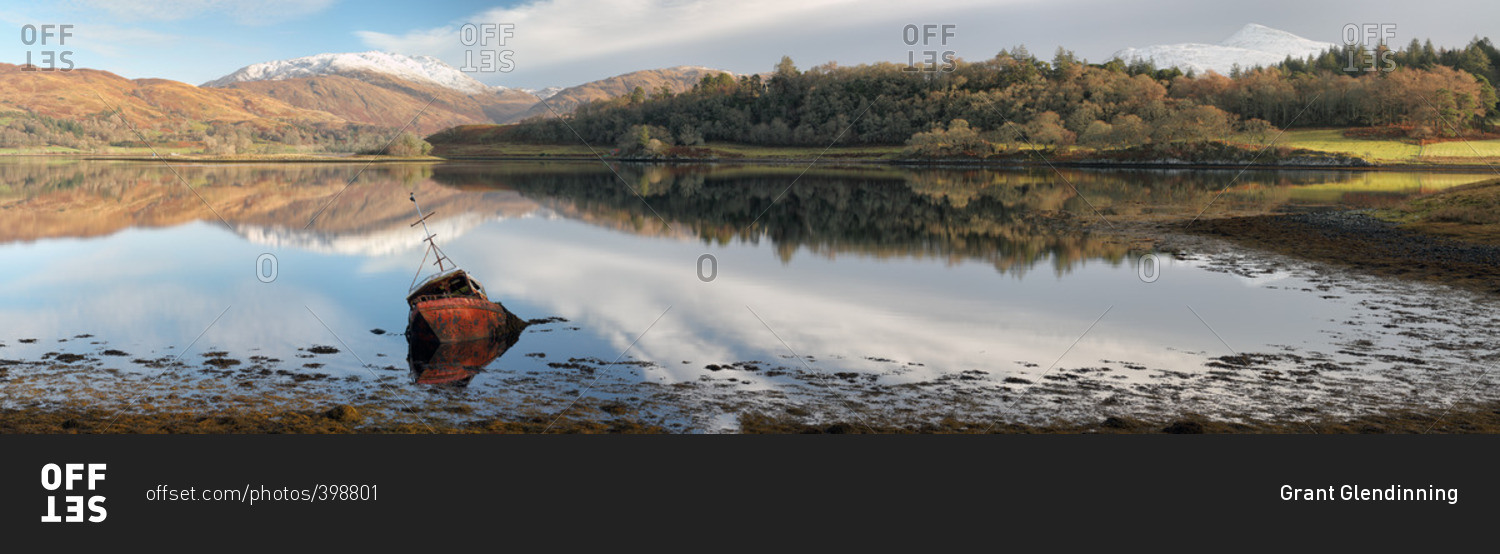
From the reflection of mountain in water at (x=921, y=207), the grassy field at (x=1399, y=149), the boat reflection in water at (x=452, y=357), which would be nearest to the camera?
the boat reflection in water at (x=452, y=357)

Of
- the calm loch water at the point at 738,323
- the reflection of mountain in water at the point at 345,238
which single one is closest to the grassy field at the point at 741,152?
the reflection of mountain in water at the point at 345,238

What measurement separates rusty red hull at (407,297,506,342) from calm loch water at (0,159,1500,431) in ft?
2.63

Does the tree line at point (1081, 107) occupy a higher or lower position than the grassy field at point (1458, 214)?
higher

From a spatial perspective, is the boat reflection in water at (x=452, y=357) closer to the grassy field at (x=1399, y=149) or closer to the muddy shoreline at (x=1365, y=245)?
the muddy shoreline at (x=1365, y=245)

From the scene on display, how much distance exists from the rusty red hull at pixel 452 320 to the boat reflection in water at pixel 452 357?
5.0 inches

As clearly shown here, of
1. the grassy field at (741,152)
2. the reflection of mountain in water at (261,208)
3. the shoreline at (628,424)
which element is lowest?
the shoreline at (628,424)

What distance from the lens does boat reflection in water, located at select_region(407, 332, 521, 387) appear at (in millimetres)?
15641

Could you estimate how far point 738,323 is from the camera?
20.5m

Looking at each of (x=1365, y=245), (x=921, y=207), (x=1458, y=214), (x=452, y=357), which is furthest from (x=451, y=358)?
(x=921, y=207)

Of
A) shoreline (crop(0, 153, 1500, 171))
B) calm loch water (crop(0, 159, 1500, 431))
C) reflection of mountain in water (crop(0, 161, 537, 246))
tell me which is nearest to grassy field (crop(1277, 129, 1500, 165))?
shoreline (crop(0, 153, 1500, 171))

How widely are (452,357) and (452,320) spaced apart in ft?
3.74

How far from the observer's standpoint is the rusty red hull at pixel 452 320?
17.9 meters

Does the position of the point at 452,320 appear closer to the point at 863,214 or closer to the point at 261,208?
the point at 863,214

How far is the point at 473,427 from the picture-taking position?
12.4m
